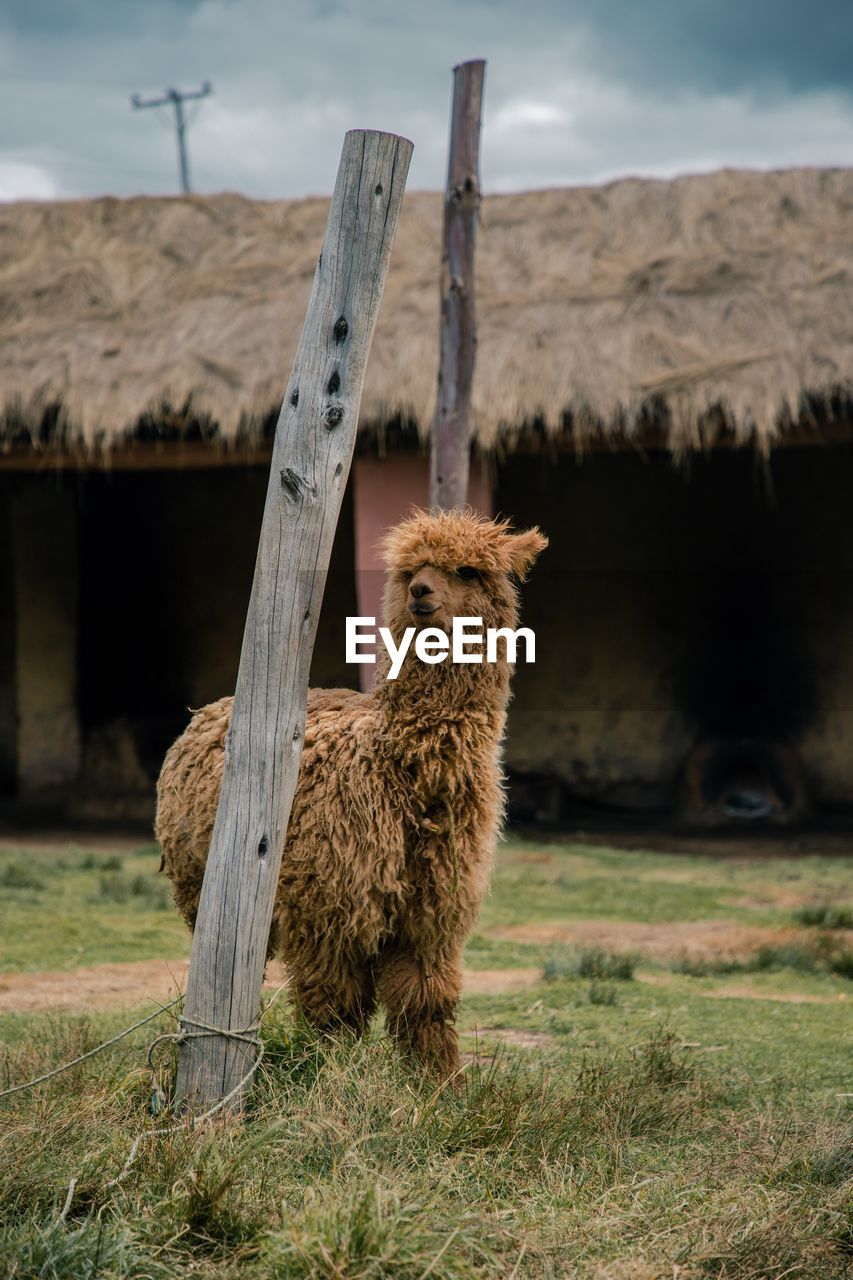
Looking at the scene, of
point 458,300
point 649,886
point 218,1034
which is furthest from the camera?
point 649,886

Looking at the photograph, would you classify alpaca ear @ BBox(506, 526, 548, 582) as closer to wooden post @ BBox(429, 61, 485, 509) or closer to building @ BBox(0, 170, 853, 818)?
wooden post @ BBox(429, 61, 485, 509)

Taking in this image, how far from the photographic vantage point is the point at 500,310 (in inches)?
422

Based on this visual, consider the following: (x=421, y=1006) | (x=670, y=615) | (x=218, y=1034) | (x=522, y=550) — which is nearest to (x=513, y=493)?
(x=670, y=615)

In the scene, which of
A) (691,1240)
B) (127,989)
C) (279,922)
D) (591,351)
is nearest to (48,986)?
(127,989)

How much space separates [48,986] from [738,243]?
355 inches

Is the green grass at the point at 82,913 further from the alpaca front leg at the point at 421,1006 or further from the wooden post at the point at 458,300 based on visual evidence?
the wooden post at the point at 458,300

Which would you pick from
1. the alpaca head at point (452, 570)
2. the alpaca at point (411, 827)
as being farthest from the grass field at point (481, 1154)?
the alpaca head at point (452, 570)

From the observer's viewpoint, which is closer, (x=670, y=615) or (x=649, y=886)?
(x=649, y=886)

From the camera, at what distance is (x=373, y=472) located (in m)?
9.95

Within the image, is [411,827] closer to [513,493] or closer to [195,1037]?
[195,1037]

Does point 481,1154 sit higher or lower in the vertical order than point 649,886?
higher

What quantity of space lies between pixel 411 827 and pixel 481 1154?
922mm

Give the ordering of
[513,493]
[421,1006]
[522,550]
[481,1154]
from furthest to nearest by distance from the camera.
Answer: [513,493]
[522,550]
[421,1006]
[481,1154]

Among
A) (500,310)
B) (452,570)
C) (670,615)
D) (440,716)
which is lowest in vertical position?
(440,716)
